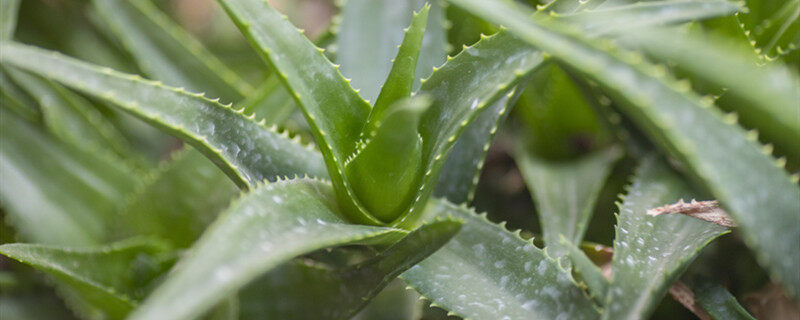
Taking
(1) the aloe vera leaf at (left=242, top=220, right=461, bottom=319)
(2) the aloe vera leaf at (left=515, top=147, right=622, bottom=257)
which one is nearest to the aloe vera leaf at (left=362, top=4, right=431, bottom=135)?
(1) the aloe vera leaf at (left=242, top=220, right=461, bottom=319)

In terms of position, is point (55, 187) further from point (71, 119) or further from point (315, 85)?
point (315, 85)

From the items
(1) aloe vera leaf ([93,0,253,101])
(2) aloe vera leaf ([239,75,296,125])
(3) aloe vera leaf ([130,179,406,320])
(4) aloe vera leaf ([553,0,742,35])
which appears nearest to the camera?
(3) aloe vera leaf ([130,179,406,320])

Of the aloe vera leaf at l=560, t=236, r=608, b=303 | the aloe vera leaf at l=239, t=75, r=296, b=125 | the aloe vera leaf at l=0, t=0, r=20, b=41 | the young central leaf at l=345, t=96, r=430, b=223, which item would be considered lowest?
the aloe vera leaf at l=560, t=236, r=608, b=303

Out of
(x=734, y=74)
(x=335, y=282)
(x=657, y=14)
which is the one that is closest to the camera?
(x=734, y=74)

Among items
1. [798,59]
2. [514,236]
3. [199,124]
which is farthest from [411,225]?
[798,59]

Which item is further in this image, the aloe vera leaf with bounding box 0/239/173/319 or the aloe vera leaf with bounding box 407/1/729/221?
the aloe vera leaf with bounding box 0/239/173/319

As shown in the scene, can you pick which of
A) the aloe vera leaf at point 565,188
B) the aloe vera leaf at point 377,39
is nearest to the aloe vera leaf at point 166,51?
the aloe vera leaf at point 377,39

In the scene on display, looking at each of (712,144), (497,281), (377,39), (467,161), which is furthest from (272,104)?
(712,144)

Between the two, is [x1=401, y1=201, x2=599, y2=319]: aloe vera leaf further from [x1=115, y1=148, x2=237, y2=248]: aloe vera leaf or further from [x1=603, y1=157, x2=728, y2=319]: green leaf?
[x1=115, y1=148, x2=237, y2=248]: aloe vera leaf
